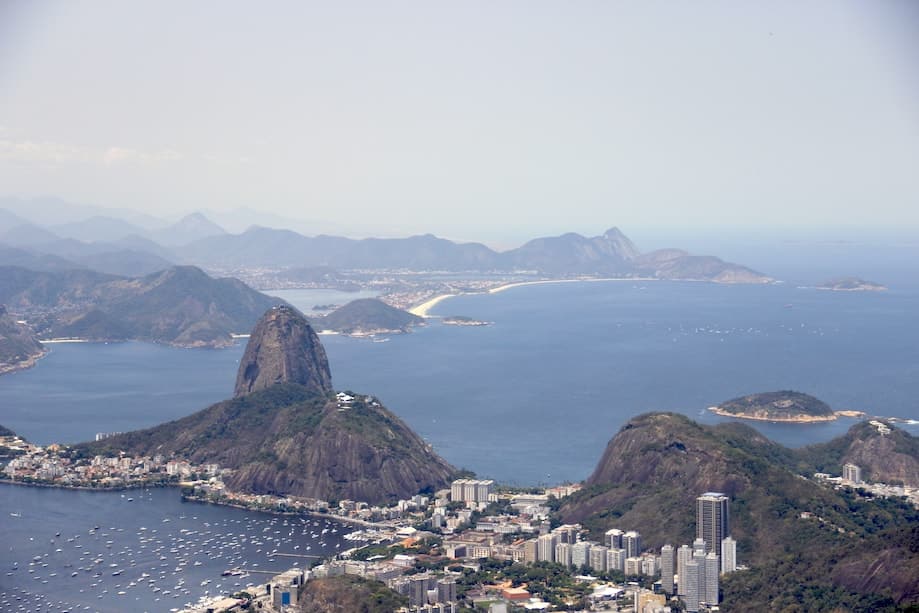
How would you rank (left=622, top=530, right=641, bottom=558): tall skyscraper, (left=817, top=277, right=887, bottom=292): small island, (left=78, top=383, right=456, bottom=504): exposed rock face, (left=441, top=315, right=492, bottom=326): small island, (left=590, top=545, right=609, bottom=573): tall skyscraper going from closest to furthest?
(left=590, top=545, right=609, bottom=573): tall skyscraper
(left=622, top=530, right=641, bottom=558): tall skyscraper
(left=78, top=383, right=456, bottom=504): exposed rock face
(left=441, top=315, right=492, bottom=326): small island
(left=817, top=277, right=887, bottom=292): small island

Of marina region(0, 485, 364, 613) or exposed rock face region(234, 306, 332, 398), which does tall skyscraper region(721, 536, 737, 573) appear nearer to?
marina region(0, 485, 364, 613)

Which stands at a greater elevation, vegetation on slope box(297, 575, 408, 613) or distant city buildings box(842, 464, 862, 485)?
distant city buildings box(842, 464, 862, 485)

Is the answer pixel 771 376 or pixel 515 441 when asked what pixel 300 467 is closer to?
pixel 515 441

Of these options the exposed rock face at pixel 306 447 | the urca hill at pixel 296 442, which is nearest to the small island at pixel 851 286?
the urca hill at pixel 296 442

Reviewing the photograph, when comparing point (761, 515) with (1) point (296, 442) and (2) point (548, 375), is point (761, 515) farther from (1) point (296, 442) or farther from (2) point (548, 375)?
(2) point (548, 375)

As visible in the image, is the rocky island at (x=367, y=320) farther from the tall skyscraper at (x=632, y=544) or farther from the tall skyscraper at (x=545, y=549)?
the tall skyscraper at (x=632, y=544)

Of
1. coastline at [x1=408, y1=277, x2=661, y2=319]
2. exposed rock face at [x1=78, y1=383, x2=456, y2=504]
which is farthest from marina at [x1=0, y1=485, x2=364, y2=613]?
coastline at [x1=408, y1=277, x2=661, y2=319]

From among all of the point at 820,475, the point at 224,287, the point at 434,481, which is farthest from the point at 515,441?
the point at 224,287
